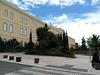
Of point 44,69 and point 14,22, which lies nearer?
point 44,69

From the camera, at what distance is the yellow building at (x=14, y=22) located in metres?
29.2

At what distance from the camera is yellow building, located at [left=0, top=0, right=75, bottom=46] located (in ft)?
95.8

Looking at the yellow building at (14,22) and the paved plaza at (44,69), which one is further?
the yellow building at (14,22)

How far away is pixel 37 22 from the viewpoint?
47000 millimetres

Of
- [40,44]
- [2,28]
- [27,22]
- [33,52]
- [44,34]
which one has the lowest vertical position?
[33,52]

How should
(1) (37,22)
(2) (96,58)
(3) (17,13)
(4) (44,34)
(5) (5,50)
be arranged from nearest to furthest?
(2) (96,58) → (4) (44,34) → (5) (5,50) → (3) (17,13) → (1) (37,22)

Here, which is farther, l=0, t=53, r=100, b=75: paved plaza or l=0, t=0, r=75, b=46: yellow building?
l=0, t=0, r=75, b=46: yellow building

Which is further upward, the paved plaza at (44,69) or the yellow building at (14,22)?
the yellow building at (14,22)

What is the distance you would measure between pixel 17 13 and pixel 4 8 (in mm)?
5640

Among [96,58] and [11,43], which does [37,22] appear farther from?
[96,58]

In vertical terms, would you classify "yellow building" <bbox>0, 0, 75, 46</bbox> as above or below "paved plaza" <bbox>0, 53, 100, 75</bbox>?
above

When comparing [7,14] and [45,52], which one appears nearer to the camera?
[45,52]

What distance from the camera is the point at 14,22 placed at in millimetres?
33312

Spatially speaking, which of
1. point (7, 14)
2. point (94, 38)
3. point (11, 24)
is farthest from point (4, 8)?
point (94, 38)
